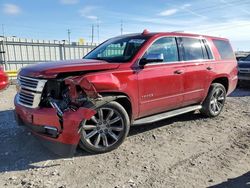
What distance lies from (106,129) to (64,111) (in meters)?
0.83

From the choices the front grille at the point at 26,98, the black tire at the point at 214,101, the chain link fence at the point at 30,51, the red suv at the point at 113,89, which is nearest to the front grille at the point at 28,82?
the red suv at the point at 113,89

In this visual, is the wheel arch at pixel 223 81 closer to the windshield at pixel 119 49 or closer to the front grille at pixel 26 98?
the windshield at pixel 119 49

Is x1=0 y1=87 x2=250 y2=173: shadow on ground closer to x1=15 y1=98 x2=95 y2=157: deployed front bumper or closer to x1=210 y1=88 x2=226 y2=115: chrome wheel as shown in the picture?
x1=15 y1=98 x2=95 y2=157: deployed front bumper

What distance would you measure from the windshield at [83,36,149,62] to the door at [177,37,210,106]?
1.01m

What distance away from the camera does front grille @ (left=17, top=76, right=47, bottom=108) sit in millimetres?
4117

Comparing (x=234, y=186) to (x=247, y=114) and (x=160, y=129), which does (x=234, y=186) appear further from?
(x=247, y=114)

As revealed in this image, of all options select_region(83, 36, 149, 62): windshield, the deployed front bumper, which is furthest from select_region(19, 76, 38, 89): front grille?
select_region(83, 36, 149, 62): windshield

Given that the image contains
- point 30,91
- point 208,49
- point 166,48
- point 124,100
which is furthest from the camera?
point 208,49

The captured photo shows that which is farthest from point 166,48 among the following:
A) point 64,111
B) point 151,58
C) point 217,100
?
point 64,111

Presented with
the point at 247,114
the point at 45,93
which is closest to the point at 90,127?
the point at 45,93

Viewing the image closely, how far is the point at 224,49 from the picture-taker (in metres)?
7.05

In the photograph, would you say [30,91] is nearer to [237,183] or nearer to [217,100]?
[237,183]

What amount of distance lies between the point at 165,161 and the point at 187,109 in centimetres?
203

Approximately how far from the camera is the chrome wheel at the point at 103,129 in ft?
14.2
